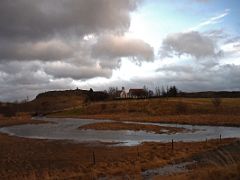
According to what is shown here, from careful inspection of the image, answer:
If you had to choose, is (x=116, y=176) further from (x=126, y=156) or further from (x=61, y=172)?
(x=126, y=156)

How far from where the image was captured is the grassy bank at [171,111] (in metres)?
95.8

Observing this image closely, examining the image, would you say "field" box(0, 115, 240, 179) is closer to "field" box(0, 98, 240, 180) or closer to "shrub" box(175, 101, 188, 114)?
"field" box(0, 98, 240, 180)

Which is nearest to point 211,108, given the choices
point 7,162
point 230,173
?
point 7,162

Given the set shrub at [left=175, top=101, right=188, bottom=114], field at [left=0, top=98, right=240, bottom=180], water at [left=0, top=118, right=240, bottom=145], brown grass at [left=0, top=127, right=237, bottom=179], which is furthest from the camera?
shrub at [left=175, top=101, right=188, bottom=114]

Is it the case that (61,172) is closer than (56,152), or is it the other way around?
(61,172)

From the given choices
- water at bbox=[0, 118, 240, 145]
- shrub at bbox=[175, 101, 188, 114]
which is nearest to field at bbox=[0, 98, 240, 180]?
water at bbox=[0, 118, 240, 145]

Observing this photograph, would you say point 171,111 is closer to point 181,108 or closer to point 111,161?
point 181,108

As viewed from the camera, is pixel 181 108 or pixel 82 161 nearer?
pixel 82 161

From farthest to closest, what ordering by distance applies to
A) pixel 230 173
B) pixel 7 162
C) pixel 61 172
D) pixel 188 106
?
pixel 188 106 < pixel 7 162 < pixel 61 172 < pixel 230 173

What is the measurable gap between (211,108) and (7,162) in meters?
91.5

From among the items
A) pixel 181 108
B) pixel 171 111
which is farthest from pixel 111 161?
pixel 171 111

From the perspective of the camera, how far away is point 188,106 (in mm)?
125188

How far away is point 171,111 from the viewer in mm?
126688

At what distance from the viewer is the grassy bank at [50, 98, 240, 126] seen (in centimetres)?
9582
